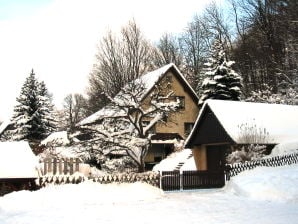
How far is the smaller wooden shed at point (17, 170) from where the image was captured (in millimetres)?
19859

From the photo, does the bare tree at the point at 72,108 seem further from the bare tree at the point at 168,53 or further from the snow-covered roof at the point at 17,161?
the snow-covered roof at the point at 17,161

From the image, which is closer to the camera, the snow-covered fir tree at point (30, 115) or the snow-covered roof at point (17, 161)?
the snow-covered roof at point (17, 161)

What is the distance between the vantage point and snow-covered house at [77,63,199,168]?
1711 inches

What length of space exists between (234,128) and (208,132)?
2664 millimetres

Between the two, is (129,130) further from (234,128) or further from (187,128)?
(187,128)

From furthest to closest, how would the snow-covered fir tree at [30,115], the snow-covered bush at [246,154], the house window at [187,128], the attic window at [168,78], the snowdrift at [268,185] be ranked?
the snow-covered fir tree at [30,115], the house window at [187,128], the attic window at [168,78], the snow-covered bush at [246,154], the snowdrift at [268,185]

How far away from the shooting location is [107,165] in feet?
104

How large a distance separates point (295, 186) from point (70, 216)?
9.20 meters

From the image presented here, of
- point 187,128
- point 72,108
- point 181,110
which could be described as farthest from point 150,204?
point 72,108

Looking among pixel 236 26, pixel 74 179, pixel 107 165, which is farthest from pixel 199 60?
pixel 74 179

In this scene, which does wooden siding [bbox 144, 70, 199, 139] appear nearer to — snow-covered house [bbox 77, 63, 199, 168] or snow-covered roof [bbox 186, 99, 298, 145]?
snow-covered house [bbox 77, 63, 199, 168]

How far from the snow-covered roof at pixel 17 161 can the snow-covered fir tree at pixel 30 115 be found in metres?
27.6

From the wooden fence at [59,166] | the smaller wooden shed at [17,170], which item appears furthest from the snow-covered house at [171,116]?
the smaller wooden shed at [17,170]

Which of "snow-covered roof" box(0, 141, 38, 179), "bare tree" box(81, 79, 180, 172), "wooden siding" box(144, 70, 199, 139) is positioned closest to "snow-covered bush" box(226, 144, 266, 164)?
"bare tree" box(81, 79, 180, 172)
